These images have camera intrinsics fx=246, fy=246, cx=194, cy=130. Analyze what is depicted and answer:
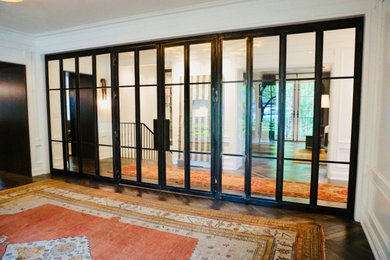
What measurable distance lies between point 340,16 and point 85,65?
4854mm

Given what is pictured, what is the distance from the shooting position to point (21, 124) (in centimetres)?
575

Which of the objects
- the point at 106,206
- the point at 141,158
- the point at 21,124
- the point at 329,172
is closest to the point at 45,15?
the point at 21,124

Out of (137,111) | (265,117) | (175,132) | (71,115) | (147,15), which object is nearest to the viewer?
(265,117)

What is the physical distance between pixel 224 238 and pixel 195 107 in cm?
238

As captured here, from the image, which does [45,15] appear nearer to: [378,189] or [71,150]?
[71,150]

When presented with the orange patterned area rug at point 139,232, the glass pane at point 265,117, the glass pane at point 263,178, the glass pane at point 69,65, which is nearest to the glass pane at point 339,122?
the glass pane at point 265,117

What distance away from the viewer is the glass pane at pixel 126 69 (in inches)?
196

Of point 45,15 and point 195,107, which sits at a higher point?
point 45,15

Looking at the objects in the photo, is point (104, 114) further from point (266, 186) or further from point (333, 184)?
point (333, 184)

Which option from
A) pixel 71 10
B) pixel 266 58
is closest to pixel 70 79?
pixel 71 10

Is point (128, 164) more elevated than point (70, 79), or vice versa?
point (70, 79)

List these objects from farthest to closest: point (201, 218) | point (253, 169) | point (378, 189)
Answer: point (253, 169) < point (201, 218) < point (378, 189)

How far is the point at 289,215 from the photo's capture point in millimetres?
3656

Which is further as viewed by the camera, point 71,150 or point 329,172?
point 71,150
